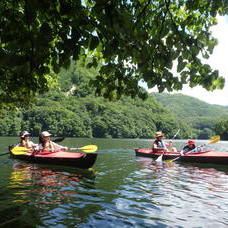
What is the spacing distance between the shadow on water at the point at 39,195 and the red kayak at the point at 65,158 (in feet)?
3.65

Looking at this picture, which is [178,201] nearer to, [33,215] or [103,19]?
[33,215]

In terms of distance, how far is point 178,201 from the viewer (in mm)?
8562

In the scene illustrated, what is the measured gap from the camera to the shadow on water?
6594 millimetres

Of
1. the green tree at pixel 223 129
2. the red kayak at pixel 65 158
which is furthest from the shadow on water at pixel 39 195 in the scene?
the green tree at pixel 223 129

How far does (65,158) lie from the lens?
15.3m

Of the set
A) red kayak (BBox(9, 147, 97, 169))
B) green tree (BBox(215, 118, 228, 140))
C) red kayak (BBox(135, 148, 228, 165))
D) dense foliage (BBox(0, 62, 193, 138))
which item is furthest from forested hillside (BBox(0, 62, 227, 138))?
red kayak (BBox(9, 147, 97, 169))

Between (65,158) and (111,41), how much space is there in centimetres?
1240

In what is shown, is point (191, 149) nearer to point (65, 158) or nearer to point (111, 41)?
point (65, 158)

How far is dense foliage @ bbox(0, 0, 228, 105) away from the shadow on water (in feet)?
11.3

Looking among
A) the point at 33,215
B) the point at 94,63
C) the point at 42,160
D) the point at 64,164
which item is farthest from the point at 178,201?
the point at 42,160

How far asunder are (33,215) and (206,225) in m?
4.11

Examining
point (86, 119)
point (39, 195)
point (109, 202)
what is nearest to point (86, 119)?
point (86, 119)

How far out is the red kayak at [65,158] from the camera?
48.6 feet

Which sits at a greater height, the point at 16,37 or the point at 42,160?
the point at 16,37
